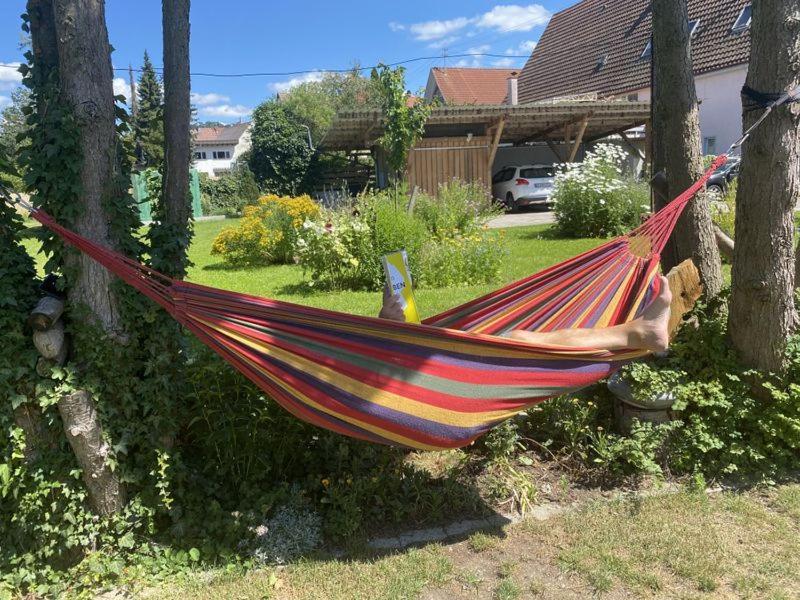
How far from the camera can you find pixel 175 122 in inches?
87.1

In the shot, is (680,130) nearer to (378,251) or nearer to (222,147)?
(378,251)

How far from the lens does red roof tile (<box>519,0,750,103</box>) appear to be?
49.6 ft

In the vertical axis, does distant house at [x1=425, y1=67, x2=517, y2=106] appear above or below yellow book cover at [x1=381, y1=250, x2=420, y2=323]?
above

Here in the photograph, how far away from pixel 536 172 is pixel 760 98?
41.9 ft

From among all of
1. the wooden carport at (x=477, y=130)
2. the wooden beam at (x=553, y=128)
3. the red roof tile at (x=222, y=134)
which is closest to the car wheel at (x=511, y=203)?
the wooden carport at (x=477, y=130)

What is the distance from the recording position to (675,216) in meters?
2.68

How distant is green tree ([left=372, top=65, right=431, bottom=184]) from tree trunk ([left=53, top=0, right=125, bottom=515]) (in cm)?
760

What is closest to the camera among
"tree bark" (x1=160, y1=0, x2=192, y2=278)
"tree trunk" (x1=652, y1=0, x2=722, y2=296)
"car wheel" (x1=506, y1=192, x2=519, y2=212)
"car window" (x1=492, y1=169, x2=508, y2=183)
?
"tree bark" (x1=160, y1=0, x2=192, y2=278)

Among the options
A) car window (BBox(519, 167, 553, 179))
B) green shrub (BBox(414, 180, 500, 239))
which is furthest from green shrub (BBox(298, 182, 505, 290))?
car window (BBox(519, 167, 553, 179))

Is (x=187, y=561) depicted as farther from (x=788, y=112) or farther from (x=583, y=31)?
(x=583, y=31)

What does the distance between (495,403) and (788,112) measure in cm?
181

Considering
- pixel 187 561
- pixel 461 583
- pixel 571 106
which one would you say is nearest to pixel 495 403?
pixel 461 583

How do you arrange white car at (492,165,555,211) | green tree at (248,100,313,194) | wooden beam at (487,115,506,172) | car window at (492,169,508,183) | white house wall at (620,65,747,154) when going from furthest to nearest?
green tree at (248,100,313,194) → car window at (492,169,508,183) → white car at (492,165,555,211) → white house wall at (620,65,747,154) → wooden beam at (487,115,506,172)

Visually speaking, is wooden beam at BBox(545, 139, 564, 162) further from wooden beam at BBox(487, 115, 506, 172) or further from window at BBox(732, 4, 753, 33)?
window at BBox(732, 4, 753, 33)
